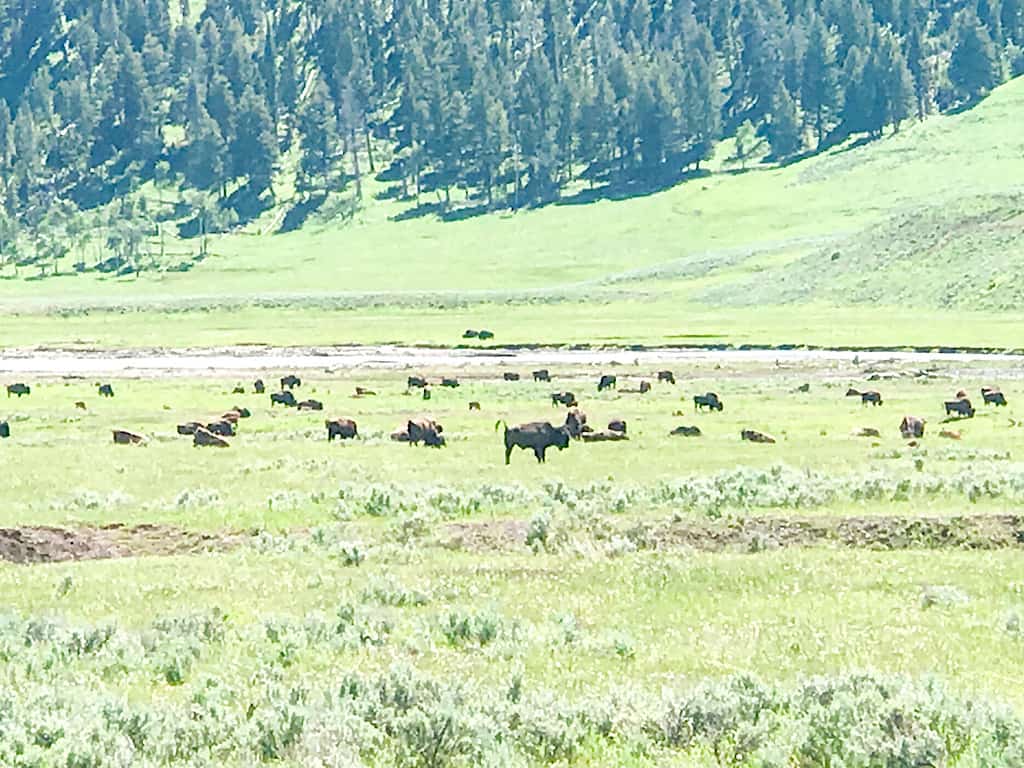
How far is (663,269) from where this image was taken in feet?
480

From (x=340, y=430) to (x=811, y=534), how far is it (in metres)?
20.9

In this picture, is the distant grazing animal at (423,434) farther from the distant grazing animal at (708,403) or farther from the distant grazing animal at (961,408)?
the distant grazing animal at (961,408)

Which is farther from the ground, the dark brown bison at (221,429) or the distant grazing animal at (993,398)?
the dark brown bison at (221,429)

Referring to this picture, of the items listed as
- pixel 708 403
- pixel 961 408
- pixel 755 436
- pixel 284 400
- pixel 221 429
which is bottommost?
pixel 961 408

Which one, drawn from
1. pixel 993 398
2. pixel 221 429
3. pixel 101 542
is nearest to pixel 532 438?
pixel 221 429

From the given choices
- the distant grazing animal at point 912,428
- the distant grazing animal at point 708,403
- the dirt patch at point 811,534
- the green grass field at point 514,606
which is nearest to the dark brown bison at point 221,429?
the green grass field at point 514,606

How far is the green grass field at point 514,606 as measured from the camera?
10.9m

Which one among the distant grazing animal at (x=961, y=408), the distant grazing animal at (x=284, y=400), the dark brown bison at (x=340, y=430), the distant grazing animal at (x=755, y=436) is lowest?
the distant grazing animal at (x=961, y=408)

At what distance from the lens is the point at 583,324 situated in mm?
103625

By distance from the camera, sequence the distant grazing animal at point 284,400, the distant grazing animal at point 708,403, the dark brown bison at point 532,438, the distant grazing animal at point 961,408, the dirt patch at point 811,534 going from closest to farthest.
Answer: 1. the dirt patch at point 811,534
2. the dark brown bison at point 532,438
3. the distant grazing animal at point 961,408
4. the distant grazing animal at point 708,403
5. the distant grazing animal at point 284,400

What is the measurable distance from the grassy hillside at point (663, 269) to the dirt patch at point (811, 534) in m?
58.0

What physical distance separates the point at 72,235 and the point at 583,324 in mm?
109335

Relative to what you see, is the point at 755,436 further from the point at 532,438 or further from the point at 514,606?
the point at 514,606

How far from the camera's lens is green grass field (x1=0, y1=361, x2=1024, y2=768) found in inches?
429
